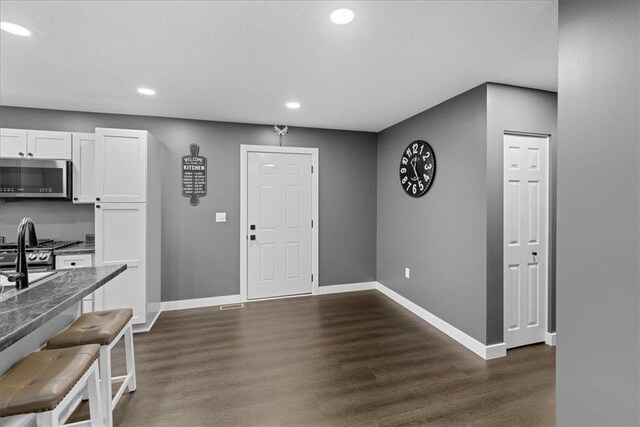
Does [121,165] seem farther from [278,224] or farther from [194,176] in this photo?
[278,224]

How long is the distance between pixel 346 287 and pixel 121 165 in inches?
132

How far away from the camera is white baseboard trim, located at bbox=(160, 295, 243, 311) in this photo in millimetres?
3821

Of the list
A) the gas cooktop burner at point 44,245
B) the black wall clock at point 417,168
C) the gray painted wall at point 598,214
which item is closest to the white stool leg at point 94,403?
the gas cooktop burner at point 44,245

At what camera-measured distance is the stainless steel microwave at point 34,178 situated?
3.06m

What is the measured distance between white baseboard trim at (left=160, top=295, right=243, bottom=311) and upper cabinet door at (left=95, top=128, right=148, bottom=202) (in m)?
1.50

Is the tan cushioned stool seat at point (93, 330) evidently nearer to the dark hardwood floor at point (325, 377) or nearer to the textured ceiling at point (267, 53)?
the dark hardwood floor at point (325, 377)

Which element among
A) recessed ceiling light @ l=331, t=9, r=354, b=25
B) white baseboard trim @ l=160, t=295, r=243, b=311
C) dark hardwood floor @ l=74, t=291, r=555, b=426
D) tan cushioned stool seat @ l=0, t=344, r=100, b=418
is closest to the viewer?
tan cushioned stool seat @ l=0, t=344, r=100, b=418

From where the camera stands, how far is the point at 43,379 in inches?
48.1

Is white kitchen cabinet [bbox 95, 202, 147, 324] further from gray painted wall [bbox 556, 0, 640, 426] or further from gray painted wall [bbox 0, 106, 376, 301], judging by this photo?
gray painted wall [bbox 556, 0, 640, 426]

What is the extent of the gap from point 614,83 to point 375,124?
2.96 metres

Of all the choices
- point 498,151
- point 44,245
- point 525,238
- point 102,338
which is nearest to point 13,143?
point 44,245

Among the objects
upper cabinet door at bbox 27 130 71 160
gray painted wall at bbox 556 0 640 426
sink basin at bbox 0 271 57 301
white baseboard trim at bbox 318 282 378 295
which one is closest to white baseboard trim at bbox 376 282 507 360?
white baseboard trim at bbox 318 282 378 295

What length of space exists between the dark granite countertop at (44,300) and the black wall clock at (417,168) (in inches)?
123

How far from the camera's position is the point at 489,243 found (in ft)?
8.70
